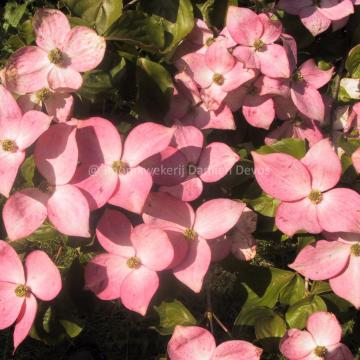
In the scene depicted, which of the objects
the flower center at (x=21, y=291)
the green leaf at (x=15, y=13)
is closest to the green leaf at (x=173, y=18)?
the green leaf at (x=15, y=13)

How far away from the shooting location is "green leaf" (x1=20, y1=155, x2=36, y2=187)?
2.01ft

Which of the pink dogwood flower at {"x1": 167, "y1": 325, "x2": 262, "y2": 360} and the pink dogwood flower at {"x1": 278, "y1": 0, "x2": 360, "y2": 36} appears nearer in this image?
the pink dogwood flower at {"x1": 167, "y1": 325, "x2": 262, "y2": 360}

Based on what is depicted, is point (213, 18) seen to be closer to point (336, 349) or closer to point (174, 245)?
point (174, 245)

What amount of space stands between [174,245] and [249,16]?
1.09ft

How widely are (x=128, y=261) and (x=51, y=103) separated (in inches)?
8.3

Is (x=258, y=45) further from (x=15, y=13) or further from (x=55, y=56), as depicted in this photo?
(x=15, y=13)

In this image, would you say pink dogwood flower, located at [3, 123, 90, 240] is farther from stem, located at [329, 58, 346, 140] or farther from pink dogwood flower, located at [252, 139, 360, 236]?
stem, located at [329, 58, 346, 140]

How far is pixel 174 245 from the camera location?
0.62 metres

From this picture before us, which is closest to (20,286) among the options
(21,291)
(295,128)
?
(21,291)

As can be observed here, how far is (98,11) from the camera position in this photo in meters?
0.68

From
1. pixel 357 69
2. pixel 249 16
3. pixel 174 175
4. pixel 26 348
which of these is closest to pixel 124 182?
pixel 174 175

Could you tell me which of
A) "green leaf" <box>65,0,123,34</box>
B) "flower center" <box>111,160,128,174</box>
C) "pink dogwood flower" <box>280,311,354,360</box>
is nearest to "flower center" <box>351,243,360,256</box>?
"pink dogwood flower" <box>280,311,354,360</box>

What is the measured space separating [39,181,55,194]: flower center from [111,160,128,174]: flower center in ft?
0.23

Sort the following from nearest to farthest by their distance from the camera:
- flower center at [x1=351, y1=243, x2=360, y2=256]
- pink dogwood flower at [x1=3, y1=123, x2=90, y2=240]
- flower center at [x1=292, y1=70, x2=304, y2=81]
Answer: pink dogwood flower at [x1=3, y1=123, x2=90, y2=240], flower center at [x1=351, y1=243, x2=360, y2=256], flower center at [x1=292, y1=70, x2=304, y2=81]
